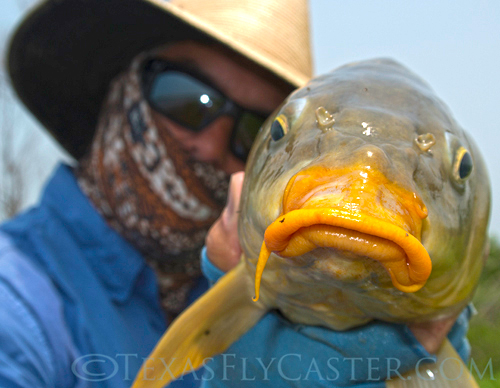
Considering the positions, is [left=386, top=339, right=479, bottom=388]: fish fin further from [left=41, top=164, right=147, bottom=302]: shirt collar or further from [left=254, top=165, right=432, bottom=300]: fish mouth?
[left=41, top=164, right=147, bottom=302]: shirt collar

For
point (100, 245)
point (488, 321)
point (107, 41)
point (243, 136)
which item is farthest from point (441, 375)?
point (488, 321)

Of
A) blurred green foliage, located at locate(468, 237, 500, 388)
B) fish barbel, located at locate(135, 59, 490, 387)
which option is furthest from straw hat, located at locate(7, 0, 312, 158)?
blurred green foliage, located at locate(468, 237, 500, 388)

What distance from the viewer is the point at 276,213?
787 mm

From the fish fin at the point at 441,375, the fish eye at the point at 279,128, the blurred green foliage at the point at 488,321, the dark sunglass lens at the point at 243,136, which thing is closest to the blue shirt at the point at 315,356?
the fish fin at the point at 441,375

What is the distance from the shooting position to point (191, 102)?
2.05 meters

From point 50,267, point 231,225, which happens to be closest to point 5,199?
point 50,267

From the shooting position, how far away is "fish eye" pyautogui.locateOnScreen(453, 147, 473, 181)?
0.93 m

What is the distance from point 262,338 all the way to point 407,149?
0.71m

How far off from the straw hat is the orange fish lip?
51.7 inches

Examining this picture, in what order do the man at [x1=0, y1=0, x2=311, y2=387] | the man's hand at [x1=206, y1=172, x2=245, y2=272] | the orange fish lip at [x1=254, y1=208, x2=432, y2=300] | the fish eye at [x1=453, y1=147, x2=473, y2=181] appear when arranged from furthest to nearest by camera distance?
the man at [x1=0, y1=0, x2=311, y2=387] → the man's hand at [x1=206, y1=172, x2=245, y2=272] → the fish eye at [x1=453, y1=147, x2=473, y2=181] → the orange fish lip at [x1=254, y1=208, x2=432, y2=300]

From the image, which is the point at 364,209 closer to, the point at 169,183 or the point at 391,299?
the point at 391,299

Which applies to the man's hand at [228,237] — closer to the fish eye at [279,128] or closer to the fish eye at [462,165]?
the fish eye at [279,128]

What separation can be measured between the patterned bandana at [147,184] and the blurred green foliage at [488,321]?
133 inches

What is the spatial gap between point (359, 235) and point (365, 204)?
0.05 m
